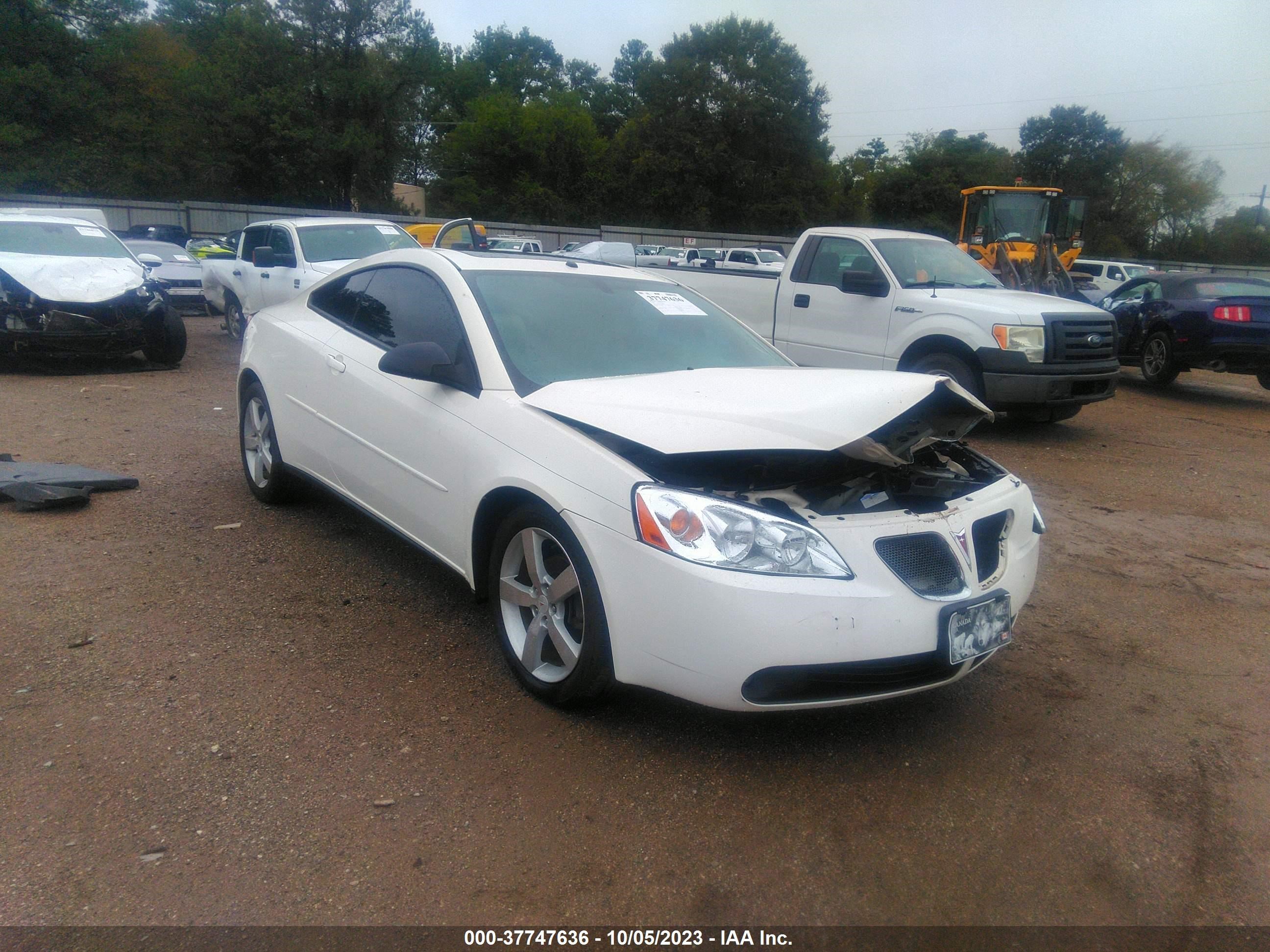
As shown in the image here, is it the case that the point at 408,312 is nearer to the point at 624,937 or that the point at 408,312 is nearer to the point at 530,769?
the point at 530,769

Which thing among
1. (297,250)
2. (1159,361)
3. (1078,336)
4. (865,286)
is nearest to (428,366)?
(865,286)

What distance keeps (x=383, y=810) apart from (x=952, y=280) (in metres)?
8.07

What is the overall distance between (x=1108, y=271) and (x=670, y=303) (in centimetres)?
3007

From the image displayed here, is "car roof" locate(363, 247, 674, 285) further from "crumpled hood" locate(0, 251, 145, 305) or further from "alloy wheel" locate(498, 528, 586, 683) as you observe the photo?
"crumpled hood" locate(0, 251, 145, 305)

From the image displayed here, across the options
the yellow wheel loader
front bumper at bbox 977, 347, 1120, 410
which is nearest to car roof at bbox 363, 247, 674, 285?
front bumper at bbox 977, 347, 1120, 410

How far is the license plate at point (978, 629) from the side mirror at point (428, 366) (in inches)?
77.2

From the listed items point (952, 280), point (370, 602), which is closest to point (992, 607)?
point (370, 602)

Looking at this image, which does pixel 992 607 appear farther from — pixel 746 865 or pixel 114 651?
pixel 114 651

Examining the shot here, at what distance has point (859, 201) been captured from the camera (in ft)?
196

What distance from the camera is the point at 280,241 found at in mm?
11594

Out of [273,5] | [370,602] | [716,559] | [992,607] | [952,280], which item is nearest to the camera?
[716,559]

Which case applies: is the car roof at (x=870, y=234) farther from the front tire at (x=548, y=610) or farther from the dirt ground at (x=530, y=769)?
the front tire at (x=548, y=610)

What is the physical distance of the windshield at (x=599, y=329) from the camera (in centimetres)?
379

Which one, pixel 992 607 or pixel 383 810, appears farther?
pixel 992 607
